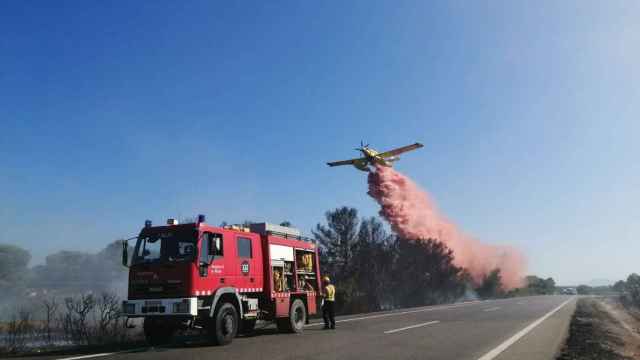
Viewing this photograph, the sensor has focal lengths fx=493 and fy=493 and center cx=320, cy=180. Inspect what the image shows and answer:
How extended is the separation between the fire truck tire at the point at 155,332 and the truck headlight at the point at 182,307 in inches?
49.2

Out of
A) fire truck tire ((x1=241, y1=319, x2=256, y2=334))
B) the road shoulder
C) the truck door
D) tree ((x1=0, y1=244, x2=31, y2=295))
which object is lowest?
the road shoulder

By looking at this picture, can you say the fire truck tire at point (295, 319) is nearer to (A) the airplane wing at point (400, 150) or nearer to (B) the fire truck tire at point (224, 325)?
(B) the fire truck tire at point (224, 325)

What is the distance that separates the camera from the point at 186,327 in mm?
11977

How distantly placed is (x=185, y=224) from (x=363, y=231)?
4476 cm

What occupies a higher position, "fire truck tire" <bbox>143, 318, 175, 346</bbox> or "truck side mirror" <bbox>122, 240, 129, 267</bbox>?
"truck side mirror" <bbox>122, 240, 129, 267</bbox>

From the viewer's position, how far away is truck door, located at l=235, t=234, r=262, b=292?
13805 mm

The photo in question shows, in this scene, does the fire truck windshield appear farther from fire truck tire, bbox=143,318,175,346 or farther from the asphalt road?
the asphalt road

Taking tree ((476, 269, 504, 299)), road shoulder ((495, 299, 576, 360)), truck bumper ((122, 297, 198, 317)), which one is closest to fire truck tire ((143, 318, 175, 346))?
truck bumper ((122, 297, 198, 317))

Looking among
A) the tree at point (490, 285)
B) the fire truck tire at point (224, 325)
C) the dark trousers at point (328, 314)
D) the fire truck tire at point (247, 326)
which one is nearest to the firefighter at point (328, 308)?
the dark trousers at point (328, 314)

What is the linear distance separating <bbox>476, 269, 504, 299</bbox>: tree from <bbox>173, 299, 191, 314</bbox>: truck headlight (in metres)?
78.0

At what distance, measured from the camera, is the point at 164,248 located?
12.6 meters

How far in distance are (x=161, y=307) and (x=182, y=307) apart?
62 centimetres

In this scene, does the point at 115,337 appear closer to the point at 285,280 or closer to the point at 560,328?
the point at 285,280

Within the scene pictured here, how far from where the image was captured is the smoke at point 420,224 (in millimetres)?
44938
